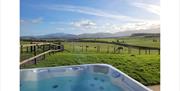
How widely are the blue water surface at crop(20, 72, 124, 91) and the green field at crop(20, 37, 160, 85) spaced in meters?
0.16

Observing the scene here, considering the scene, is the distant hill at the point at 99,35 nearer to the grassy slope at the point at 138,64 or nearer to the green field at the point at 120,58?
the green field at the point at 120,58

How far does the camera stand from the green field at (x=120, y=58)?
7.59ft

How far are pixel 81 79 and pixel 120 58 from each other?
454 mm

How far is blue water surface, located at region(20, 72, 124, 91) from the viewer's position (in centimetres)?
225

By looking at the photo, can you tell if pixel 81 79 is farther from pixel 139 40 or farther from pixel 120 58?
pixel 139 40

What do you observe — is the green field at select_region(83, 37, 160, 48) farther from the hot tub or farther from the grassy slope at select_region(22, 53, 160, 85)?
the hot tub

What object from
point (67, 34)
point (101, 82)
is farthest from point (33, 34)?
point (101, 82)

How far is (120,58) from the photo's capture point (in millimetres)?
2453

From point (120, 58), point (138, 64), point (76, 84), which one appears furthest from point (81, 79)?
point (138, 64)

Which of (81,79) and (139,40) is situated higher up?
(139,40)

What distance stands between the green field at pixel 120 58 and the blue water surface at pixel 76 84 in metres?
Answer: 0.16

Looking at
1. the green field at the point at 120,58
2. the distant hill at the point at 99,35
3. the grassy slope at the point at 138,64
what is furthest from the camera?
the grassy slope at the point at 138,64

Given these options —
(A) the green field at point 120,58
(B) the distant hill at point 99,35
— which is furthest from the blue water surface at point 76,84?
(B) the distant hill at point 99,35
